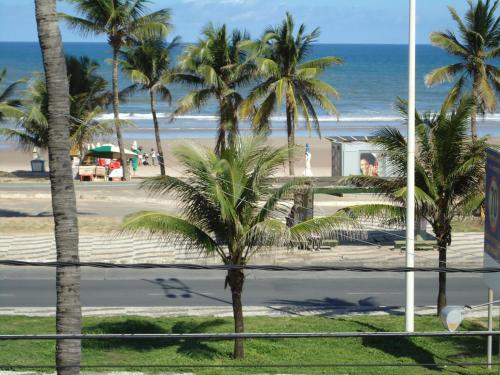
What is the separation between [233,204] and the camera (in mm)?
14641

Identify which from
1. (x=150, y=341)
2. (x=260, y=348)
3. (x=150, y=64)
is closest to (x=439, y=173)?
(x=260, y=348)

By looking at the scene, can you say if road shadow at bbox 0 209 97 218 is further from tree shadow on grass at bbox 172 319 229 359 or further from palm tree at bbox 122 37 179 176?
tree shadow on grass at bbox 172 319 229 359

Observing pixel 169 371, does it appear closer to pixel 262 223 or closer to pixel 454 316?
pixel 262 223

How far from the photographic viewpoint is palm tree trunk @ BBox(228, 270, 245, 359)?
14.9 meters

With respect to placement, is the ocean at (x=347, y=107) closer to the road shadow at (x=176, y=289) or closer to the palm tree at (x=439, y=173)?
the road shadow at (x=176, y=289)

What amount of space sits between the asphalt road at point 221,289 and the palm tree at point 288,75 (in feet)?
25.0

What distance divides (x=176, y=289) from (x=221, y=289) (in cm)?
114

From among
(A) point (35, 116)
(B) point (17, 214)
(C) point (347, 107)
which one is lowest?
(B) point (17, 214)

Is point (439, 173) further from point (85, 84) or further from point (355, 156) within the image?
point (85, 84)

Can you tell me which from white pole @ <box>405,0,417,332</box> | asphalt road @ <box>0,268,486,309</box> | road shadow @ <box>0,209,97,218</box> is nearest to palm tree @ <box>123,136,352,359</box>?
white pole @ <box>405,0,417,332</box>

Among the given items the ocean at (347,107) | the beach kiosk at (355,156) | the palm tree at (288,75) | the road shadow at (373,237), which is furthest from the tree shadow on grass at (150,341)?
the ocean at (347,107)

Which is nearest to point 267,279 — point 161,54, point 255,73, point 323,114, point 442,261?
point 442,261

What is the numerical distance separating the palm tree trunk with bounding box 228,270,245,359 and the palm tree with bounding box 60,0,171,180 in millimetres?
20911

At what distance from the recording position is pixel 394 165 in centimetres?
1777
